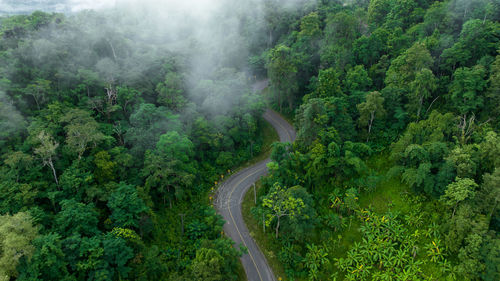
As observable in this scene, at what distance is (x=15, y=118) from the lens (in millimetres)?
36531

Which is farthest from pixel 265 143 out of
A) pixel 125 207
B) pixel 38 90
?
pixel 38 90

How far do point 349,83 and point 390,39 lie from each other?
14.4m

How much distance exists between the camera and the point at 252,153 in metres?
53.2

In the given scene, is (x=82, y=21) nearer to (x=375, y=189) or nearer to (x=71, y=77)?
(x=71, y=77)

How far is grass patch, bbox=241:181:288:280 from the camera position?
35625mm

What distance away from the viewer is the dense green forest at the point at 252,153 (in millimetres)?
30594

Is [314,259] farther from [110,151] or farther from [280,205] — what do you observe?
[110,151]

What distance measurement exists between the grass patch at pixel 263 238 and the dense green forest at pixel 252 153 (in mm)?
905

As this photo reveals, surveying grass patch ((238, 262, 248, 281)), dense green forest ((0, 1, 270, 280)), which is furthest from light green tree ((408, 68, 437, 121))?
grass patch ((238, 262, 248, 281))

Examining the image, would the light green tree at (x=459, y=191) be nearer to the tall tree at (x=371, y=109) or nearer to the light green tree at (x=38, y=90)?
the tall tree at (x=371, y=109)

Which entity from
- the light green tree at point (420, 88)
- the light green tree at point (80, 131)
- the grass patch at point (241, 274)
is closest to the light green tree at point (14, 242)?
the light green tree at point (80, 131)

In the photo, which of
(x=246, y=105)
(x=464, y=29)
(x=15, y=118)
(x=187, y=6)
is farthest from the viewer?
(x=187, y=6)

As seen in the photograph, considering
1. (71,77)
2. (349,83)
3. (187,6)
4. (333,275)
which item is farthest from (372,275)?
(187,6)

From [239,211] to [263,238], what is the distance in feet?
19.3
